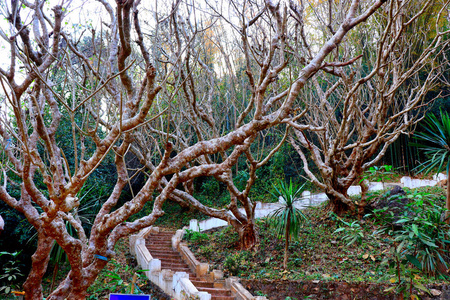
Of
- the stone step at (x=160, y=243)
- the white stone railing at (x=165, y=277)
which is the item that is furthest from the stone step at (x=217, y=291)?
the stone step at (x=160, y=243)

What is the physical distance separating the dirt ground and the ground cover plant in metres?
0.07

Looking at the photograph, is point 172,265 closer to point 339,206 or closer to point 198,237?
point 198,237

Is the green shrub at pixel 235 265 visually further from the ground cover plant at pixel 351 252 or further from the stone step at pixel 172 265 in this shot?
the stone step at pixel 172 265

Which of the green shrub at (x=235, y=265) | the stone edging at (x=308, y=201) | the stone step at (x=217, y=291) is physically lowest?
the stone step at (x=217, y=291)

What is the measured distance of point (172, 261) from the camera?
334 inches

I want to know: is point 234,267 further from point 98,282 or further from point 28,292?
point 28,292

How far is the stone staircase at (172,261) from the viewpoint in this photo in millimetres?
6290

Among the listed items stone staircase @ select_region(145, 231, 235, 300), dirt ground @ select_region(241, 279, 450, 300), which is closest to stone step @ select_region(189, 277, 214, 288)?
stone staircase @ select_region(145, 231, 235, 300)

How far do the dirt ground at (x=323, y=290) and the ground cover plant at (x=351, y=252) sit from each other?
2.8 inches

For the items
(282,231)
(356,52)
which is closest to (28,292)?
(282,231)

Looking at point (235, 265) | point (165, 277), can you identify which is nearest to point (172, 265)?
point (165, 277)

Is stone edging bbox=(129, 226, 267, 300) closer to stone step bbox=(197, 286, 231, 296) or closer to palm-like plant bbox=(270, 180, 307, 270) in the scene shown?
stone step bbox=(197, 286, 231, 296)

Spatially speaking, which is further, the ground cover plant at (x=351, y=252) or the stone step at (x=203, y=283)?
the stone step at (x=203, y=283)

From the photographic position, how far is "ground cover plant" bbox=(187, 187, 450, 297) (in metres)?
5.09
